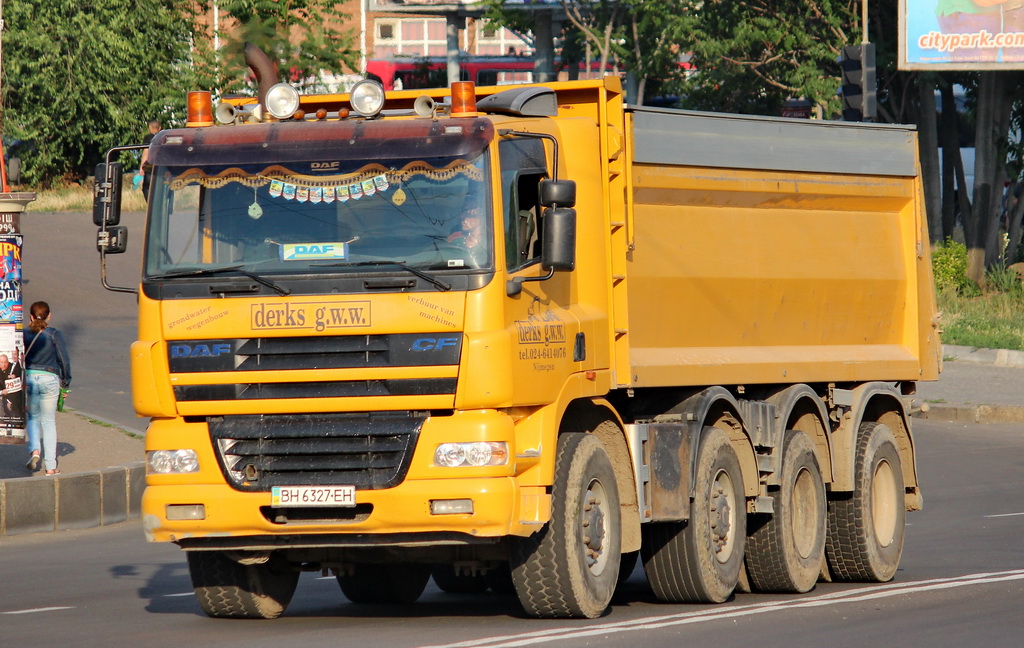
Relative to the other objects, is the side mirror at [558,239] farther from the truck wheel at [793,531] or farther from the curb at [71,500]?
the curb at [71,500]

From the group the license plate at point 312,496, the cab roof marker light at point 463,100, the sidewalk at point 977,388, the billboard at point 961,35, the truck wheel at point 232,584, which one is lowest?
the truck wheel at point 232,584

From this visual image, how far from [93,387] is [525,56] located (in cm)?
3866

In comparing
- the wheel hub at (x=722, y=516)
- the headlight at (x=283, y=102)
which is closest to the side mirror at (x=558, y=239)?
the headlight at (x=283, y=102)

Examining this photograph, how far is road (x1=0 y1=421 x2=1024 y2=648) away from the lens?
8719mm

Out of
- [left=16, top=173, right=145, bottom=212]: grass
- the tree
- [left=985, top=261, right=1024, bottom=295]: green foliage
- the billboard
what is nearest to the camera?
the billboard

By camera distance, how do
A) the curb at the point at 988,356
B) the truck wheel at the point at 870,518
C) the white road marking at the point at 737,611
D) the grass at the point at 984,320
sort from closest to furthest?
the white road marking at the point at 737,611 < the truck wheel at the point at 870,518 < the curb at the point at 988,356 < the grass at the point at 984,320

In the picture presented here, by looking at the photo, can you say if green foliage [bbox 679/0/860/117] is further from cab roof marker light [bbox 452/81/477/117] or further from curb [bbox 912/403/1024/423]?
cab roof marker light [bbox 452/81/477/117]

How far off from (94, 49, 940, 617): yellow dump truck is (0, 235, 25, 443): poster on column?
5766mm

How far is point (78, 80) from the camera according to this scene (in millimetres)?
45812

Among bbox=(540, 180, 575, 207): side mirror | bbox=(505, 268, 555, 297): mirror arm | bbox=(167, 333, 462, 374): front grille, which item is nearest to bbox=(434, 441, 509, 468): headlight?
bbox=(167, 333, 462, 374): front grille

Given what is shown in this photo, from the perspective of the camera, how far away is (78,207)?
4059 cm

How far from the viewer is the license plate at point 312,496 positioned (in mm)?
8539

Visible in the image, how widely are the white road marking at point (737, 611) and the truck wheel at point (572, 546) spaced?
229 millimetres

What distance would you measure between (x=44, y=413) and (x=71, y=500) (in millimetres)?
1362
